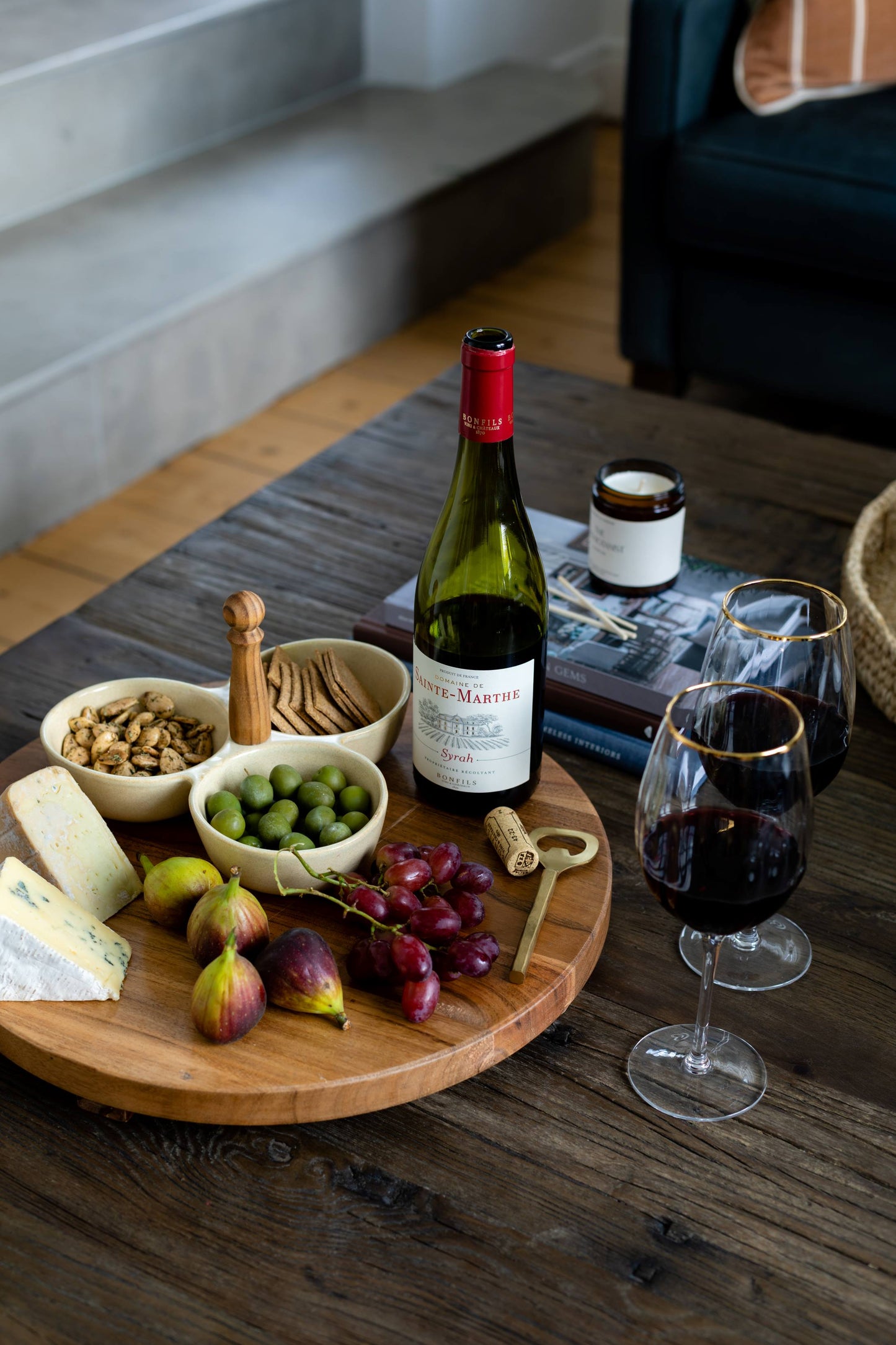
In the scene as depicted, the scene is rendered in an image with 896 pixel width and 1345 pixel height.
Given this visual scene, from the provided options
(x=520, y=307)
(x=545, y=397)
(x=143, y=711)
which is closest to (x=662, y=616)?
(x=143, y=711)

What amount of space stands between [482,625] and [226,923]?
29cm

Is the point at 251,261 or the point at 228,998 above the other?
the point at 228,998

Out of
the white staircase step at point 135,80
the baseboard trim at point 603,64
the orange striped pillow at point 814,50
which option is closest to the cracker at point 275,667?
the orange striped pillow at point 814,50

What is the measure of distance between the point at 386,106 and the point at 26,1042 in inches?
124

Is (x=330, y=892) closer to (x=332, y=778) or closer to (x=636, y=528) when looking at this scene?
(x=332, y=778)

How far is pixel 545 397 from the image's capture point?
1.56 metres

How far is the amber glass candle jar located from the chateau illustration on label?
0.31 meters

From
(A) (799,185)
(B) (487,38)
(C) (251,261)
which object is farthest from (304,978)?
(B) (487,38)

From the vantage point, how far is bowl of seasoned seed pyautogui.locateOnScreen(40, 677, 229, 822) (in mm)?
819

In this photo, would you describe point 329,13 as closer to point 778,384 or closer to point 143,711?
point 778,384

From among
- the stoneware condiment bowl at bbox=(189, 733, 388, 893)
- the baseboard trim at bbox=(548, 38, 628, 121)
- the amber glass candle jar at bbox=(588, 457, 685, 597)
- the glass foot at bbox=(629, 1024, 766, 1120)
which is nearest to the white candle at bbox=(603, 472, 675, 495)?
the amber glass candle jar at bbox=(588, 457, 685, 597)

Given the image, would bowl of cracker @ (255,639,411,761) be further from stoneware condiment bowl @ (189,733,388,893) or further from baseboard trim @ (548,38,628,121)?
baseboard trim @ (548,38,628,121)

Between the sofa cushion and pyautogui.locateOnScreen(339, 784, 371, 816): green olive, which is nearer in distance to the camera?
pyautogui.locateOnScreen(339, 784, 371, 816): green olive

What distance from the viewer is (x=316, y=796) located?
79cm
